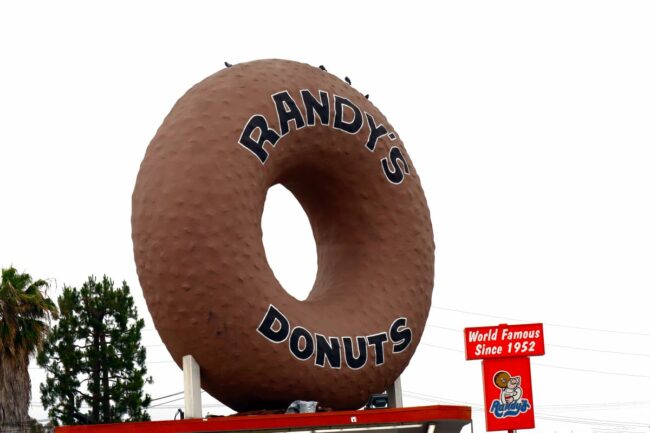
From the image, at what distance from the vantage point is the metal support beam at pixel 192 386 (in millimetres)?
15648

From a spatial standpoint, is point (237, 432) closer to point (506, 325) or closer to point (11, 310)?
point (506, 325)

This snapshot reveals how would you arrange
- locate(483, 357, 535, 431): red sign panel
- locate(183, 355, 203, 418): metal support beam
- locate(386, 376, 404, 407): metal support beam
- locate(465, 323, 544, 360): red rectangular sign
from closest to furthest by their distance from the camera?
locate(183, 355, 203, 418): metal support beam
locate(386, 376, 404, 407): metal support beam
locate(465, 323, 544, 360): red rectangular sign
locate(483, 357, 535, 431): red sign panel

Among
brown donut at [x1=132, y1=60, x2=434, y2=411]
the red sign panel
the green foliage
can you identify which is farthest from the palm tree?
brown donut at [x1=132, y1=60, x2=434, y2=411]

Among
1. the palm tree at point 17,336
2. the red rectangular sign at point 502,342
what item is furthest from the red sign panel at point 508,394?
the palm tree at point 17,336

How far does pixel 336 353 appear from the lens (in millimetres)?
16609

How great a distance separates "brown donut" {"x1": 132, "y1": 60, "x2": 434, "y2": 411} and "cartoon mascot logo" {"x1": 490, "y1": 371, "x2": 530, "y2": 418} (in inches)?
286

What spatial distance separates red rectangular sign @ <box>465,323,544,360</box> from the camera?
2444 cm

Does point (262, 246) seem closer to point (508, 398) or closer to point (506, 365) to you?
point (506, 365)

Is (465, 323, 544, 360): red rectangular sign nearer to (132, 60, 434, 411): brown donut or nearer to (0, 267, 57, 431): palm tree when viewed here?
(132, 60, 434, 411): brown donut

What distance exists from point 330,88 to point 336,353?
3.70 meters

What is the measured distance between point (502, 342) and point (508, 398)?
119 centimetres

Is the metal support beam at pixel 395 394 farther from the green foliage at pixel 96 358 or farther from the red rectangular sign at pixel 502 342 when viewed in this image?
the green foliage at pixel 96 358

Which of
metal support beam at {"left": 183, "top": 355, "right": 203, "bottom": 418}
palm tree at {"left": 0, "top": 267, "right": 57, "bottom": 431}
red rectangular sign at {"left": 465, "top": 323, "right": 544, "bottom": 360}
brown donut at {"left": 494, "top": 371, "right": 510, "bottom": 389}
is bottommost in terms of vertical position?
metal support beam at {"left": 183, "top": 355, "right": 203, "bottom": 418}

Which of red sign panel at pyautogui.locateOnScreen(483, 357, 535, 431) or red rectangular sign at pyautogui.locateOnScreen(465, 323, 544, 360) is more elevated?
red rectangular sign at pyautogui.locateOnScreen(465, 323, 544, 360)
